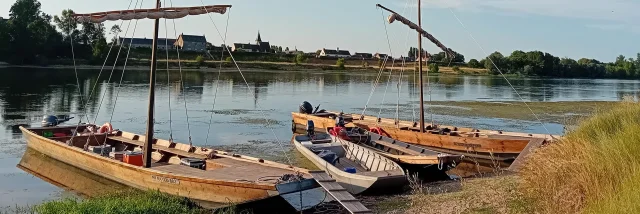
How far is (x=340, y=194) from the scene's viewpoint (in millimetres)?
13180

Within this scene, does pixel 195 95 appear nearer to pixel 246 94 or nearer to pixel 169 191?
pixel 246 94

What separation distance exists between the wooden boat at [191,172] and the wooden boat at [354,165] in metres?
1.58

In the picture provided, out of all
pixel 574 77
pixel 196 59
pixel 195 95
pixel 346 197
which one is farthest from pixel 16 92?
pixel 574 77

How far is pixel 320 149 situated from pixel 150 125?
21.4 ft

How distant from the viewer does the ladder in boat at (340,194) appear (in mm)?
12266

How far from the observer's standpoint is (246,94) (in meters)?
57.1

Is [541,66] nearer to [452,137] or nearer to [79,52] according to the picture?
[79,52]

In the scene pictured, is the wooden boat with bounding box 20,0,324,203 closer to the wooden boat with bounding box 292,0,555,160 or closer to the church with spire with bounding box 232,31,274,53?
the wooden boat with bounding box 292,0,555,160

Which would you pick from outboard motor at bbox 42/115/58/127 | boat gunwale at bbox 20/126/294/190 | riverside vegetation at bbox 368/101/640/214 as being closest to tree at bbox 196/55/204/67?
outboard motor at bbox 42/115/58/127

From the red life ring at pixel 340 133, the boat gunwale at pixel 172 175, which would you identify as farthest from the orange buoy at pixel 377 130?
the boat gunwale at pixel 172 175

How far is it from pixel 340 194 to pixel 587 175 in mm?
5216

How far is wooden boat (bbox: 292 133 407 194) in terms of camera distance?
1576cm

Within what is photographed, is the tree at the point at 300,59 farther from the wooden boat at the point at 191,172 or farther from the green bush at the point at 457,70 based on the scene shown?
the wooden boat at the point at 191,172

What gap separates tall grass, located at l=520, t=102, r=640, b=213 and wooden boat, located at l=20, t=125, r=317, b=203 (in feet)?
17.0
